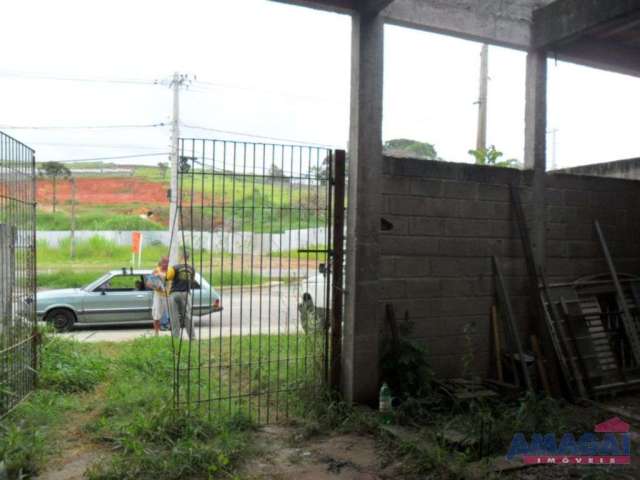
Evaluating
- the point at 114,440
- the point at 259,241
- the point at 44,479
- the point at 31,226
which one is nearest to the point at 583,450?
the point at 259,241

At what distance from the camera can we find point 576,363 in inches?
213

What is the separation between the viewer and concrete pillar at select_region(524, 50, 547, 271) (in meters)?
5.65

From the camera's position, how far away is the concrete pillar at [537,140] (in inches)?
223

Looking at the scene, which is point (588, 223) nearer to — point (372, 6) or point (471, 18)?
point (471, 18)

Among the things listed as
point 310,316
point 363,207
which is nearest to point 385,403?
point 310,316

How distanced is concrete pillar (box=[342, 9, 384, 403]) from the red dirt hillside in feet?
141

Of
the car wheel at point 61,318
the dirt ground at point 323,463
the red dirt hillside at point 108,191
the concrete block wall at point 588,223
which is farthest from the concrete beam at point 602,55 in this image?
the red dirt hillside at point 108,191

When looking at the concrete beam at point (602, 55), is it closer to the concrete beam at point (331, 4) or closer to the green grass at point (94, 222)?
the concrete beam at point (331, 4)

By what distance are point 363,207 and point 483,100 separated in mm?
10605

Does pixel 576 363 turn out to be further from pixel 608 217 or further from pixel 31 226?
pixel 31 226

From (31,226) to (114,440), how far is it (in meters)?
2.33

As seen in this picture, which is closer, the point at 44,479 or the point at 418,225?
the point at 44,479

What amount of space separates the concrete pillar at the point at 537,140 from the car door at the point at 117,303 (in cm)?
850

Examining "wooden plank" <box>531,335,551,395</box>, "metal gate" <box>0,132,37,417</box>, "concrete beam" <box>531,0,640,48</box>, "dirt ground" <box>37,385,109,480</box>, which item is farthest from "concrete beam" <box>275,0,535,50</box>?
"dirt ground" <box>37,385,109,480</box>
